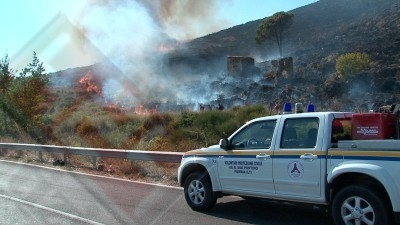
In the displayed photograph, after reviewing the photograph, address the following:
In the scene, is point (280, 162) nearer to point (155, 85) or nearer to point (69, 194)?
point (69, 194)

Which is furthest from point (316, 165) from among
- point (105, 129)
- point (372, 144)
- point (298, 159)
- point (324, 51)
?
point (324, 51)

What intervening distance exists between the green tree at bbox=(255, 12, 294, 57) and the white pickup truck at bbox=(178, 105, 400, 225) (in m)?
82.6

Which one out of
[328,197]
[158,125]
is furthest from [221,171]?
[158,125]

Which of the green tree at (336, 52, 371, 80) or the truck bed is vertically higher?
the green tree at (336, 52, 371, 80)

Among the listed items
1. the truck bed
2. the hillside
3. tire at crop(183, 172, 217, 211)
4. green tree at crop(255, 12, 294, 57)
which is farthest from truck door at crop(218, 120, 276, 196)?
green tree at crop(255, 12, 294, 57)

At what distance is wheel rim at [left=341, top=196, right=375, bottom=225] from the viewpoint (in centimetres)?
575

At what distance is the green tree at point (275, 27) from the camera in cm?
8931

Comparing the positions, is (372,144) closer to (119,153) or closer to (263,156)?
(263,156)

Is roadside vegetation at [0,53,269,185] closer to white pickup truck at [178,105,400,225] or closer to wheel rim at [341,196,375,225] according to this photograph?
white pickup truck at [178,105,400,225]

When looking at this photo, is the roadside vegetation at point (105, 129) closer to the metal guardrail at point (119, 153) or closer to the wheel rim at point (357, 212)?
the metal guardrail at point (119, 153)

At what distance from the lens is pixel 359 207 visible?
5.86 metres

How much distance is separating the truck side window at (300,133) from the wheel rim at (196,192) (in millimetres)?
1821

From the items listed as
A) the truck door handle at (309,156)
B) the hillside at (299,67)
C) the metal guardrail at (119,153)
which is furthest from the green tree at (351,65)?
the truck door handle at (309,156)

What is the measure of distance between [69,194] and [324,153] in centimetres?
592
